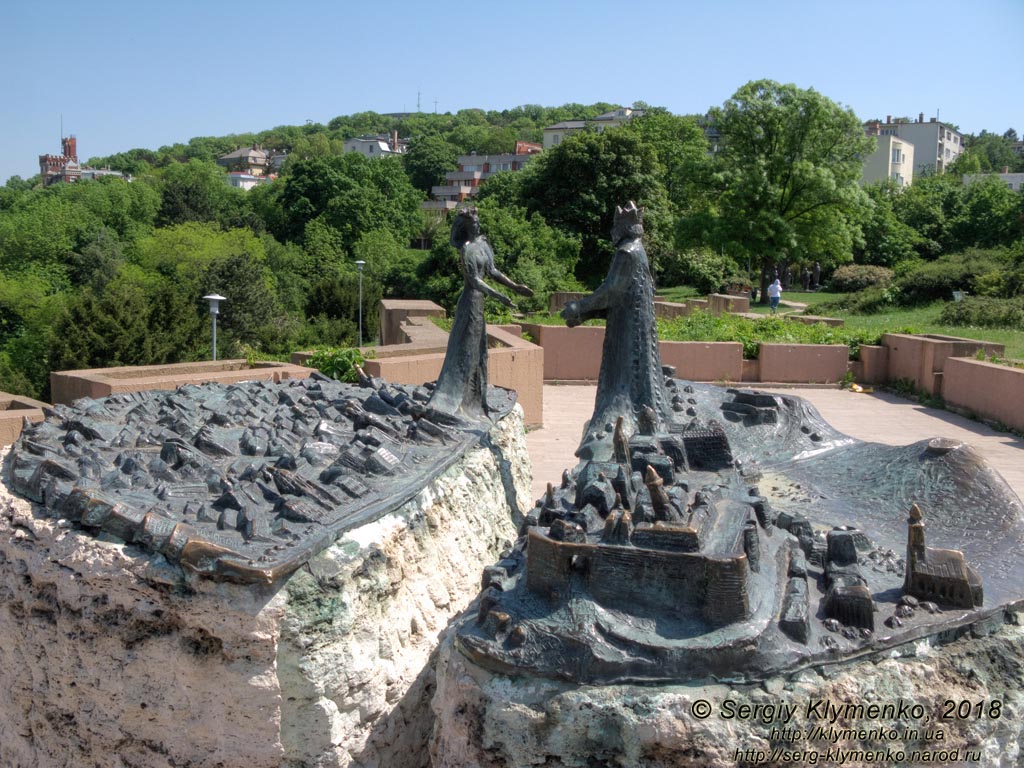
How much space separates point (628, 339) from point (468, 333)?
1.48m

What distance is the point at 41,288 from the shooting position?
117 feet

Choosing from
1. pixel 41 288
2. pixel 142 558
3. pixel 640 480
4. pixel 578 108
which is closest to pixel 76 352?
pixel 142 558

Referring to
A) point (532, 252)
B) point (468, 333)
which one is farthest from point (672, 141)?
point (468, 333)

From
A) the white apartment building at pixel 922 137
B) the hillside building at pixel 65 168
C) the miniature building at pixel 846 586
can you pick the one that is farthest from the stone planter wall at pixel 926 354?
the hillside building at pixel 65 168

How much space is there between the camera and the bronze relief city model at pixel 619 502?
12.0ft

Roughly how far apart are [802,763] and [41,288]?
37510mm

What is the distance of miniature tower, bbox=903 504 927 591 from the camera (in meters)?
4.00

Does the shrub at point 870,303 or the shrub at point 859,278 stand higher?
the shrub at point 859,278

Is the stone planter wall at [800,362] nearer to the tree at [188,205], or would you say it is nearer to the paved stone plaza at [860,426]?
the paved stone plaza at [860,426]

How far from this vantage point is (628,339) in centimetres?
608

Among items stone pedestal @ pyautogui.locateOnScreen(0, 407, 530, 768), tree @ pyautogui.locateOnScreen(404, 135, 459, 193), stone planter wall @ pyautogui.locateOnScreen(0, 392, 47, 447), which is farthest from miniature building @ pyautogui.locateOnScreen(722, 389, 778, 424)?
tree @ pyautogui.locateOnScreen(404, 135, 459, 193)

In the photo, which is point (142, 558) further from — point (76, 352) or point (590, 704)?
point (76, 352)

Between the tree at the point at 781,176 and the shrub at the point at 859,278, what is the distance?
1.38 m

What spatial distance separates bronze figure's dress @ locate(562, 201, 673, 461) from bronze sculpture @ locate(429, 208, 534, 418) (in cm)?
100
